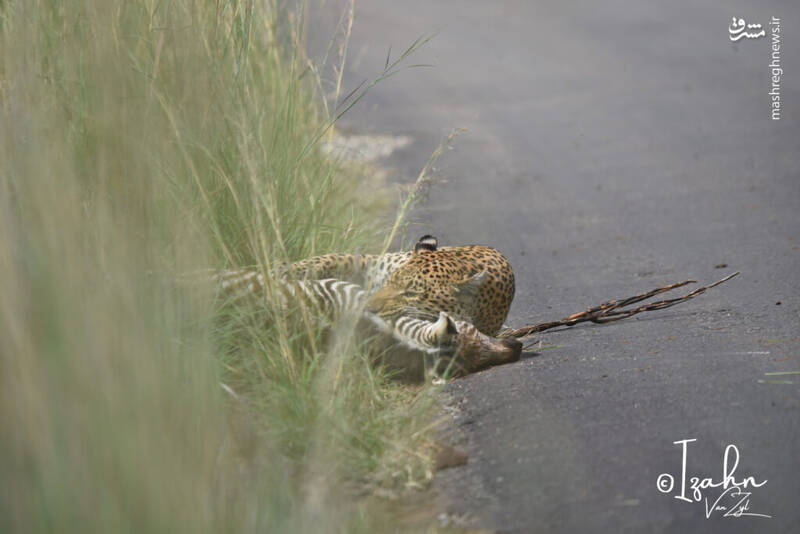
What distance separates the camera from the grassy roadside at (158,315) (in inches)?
90.7

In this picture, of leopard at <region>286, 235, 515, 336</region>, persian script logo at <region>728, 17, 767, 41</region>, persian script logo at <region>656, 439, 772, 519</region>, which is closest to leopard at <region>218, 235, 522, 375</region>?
leopard at <region>286, 235, 515, 336</region>

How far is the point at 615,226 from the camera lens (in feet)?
22.4

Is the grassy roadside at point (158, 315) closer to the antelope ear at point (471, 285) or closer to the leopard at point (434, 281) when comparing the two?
the leopard at point (434, 281)

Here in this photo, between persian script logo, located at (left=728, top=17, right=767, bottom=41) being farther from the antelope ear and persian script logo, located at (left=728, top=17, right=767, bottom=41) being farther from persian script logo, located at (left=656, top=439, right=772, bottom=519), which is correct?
persian script logo, located at (left=656, top=439, right=772, bottom=519)

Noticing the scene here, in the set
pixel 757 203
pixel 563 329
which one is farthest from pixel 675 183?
pixel 563 329

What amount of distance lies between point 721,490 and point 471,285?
1898 mm

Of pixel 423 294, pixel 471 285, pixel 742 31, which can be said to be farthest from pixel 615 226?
pixel 742 31

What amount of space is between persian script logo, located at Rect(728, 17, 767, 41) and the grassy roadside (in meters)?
7.59

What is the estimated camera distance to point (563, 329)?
475 centimetres

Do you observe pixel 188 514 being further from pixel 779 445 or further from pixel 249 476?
pixel 779 445

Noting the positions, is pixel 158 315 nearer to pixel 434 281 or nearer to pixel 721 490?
pixel 721 490

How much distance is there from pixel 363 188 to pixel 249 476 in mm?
4625

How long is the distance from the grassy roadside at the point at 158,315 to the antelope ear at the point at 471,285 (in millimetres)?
775

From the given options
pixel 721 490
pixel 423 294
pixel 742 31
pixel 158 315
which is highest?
pixel 158 315
